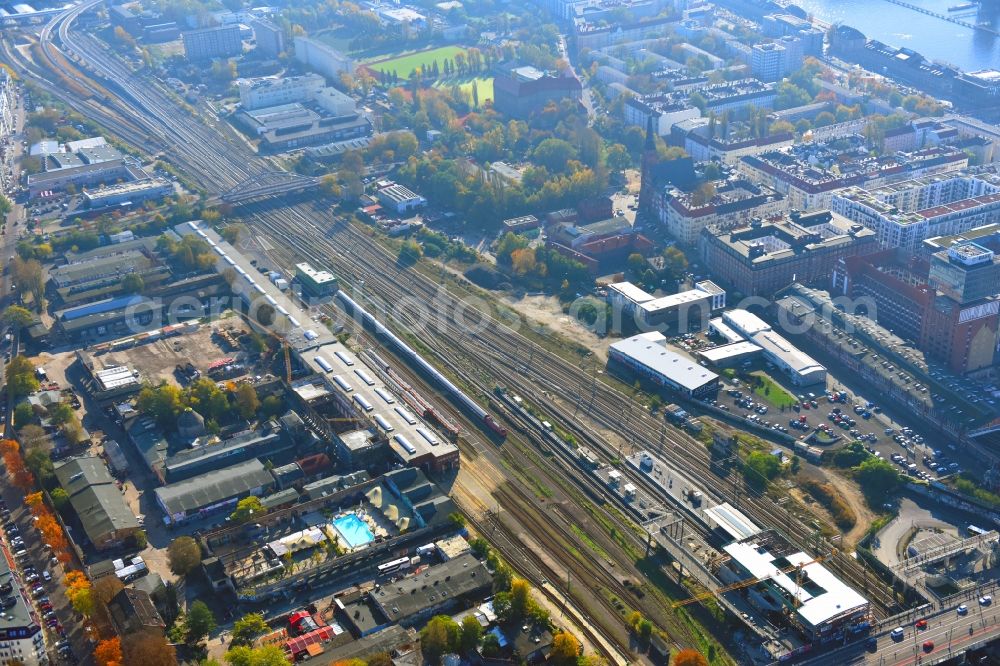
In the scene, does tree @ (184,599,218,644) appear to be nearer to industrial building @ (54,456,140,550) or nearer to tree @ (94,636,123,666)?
tree @ (94,636,123,666)

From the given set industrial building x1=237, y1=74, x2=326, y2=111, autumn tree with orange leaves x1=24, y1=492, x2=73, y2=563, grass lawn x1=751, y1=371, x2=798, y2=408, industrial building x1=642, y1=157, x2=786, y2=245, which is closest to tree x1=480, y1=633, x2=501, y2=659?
autumn tree with orange leaves x1=24, y1=492, x2=73, y2=563

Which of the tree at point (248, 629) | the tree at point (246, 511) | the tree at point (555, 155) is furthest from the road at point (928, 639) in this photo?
the tree at point (555, 155)

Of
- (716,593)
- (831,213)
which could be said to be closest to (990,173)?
(831,213)

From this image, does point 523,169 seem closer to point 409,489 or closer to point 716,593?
point 409,489

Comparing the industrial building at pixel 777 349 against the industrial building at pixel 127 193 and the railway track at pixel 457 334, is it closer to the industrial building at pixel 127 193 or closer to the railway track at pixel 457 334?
the railway track at pixel 457 334

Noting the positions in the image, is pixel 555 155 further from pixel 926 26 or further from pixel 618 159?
pixel 926 26
